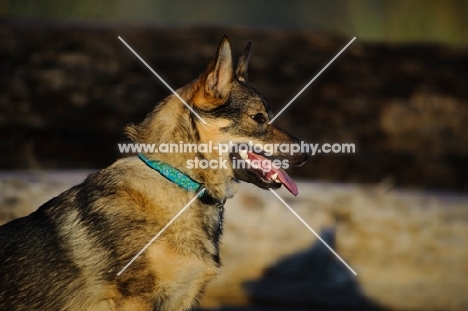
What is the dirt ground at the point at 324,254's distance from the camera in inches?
252

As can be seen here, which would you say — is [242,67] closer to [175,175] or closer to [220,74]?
[220,74]

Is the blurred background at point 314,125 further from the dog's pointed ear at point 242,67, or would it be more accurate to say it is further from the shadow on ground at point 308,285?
the dog's pointed ear at point 242,67

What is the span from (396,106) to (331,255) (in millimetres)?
2834

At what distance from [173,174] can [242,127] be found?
496mm

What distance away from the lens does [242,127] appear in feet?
15.3

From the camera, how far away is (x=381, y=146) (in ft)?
28.4

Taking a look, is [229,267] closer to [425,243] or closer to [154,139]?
[425,243]

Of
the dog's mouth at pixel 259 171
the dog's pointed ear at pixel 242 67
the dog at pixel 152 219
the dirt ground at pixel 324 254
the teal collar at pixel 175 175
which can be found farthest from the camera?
the dirt ground at pixel 324 254

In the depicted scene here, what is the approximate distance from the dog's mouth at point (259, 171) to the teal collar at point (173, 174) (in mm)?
304

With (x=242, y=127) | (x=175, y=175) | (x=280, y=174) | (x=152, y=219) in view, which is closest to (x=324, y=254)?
(x=280, y=174)

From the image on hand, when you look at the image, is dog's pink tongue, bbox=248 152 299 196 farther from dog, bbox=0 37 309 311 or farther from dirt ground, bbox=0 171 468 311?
dirt ground, bbox=0 171 468 311

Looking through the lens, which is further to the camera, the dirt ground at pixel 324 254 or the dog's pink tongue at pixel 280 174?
the dirt ground at pixel 324 254

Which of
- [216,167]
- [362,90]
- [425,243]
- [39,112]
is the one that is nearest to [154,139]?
[216,167]

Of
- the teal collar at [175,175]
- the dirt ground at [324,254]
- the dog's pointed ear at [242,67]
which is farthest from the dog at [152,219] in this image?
the dirt ground at [324,254]
